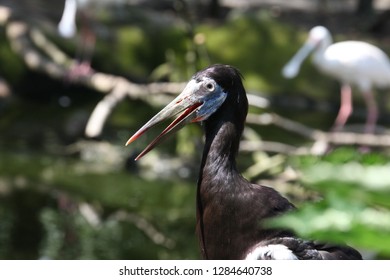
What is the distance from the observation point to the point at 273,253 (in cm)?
254

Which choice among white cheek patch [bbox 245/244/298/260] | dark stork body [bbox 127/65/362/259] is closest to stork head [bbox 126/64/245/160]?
dark stork body [bbox 127/65/362/259]

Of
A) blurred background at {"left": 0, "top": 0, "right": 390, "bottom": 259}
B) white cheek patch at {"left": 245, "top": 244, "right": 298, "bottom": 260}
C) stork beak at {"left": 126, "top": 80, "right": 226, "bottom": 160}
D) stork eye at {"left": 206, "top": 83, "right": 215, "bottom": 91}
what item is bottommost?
blurred background at {"left": 0, "top": 0, "right": 390, "bottom": 259}

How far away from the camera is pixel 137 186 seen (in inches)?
286

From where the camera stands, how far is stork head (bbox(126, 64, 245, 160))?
9.91ft

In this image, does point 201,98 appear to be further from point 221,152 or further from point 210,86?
point 221,152

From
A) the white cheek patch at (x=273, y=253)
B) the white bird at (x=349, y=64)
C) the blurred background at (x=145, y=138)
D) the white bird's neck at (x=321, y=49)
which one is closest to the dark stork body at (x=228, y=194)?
the white cheek patch at (x=273, y=253)

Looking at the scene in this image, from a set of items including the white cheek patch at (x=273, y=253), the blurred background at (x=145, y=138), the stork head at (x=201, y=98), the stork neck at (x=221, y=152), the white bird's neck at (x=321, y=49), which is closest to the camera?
the blurred background at (x=145, y=138)

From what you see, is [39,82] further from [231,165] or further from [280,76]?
[231,165]

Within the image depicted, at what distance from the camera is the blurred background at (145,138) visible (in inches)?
17.7

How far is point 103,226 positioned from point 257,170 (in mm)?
1340

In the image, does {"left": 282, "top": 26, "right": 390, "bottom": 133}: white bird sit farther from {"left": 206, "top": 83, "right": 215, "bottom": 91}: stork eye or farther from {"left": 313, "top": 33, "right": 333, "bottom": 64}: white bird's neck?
{"left": 206, "top": 83, "right": 215, "bottom": 91}: stork eye

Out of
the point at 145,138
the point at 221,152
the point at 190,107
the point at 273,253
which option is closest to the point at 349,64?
the point at 145,138

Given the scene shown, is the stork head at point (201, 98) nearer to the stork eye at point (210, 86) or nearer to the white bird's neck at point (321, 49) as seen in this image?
the stork eye at point (210, 86)

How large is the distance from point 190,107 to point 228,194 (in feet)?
1.56
